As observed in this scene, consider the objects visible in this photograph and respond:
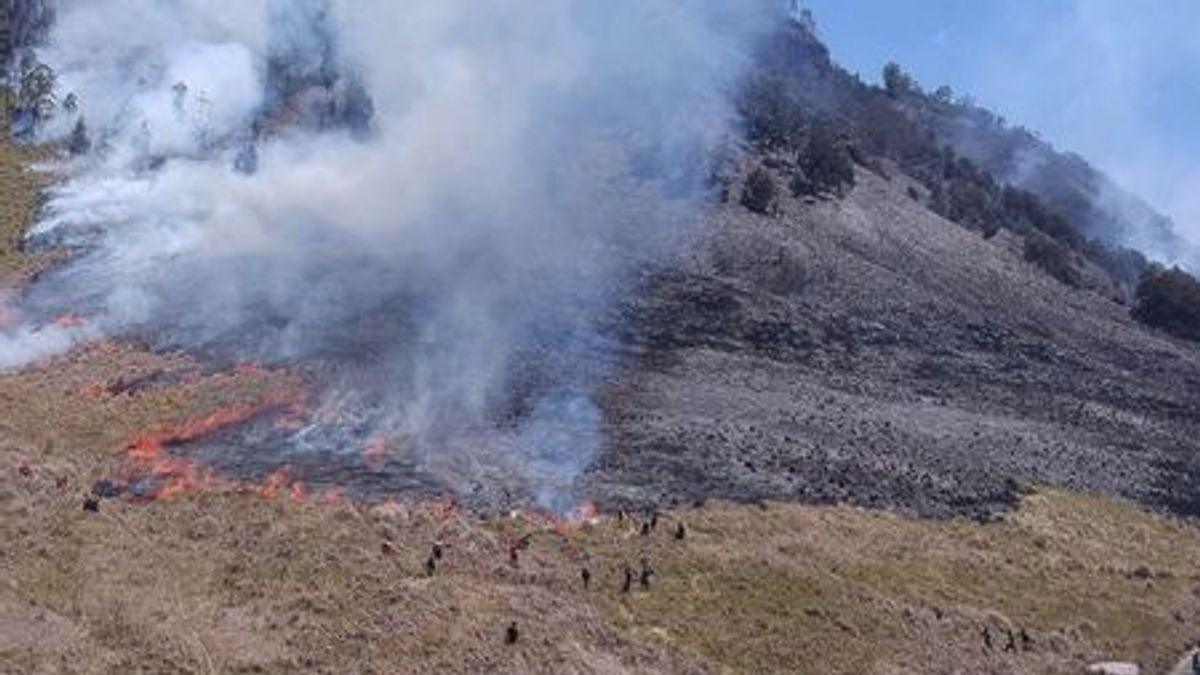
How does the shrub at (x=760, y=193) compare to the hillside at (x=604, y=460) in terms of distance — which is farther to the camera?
the shrub at (x=760, y=193)

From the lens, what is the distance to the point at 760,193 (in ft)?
334

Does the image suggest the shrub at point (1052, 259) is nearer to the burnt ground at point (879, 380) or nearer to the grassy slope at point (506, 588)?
the burnt ground at point (879, 380)

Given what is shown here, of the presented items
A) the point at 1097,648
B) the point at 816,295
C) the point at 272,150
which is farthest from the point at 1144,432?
the point at 272,150

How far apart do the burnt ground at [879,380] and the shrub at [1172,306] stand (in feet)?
8.07

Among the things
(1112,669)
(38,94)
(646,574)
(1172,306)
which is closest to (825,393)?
(1112,669)

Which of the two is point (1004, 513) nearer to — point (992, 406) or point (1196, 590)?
point (1196, 590)

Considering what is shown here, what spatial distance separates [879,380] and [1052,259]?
4766 centimetres

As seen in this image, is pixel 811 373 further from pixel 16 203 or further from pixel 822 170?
pixel 16 203

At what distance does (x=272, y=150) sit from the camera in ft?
357

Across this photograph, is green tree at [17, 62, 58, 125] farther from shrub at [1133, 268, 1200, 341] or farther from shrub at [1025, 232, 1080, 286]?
shrub at [1133, 268, 1200, 341]

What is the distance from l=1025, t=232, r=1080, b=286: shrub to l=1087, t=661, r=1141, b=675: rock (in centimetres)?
7138

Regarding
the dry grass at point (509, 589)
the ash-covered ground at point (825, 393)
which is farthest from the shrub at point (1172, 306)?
the dry grass at point (509, 589)

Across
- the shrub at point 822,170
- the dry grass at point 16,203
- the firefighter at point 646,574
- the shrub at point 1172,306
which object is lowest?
the dry grass at point 16,203

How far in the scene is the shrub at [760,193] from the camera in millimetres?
100688
